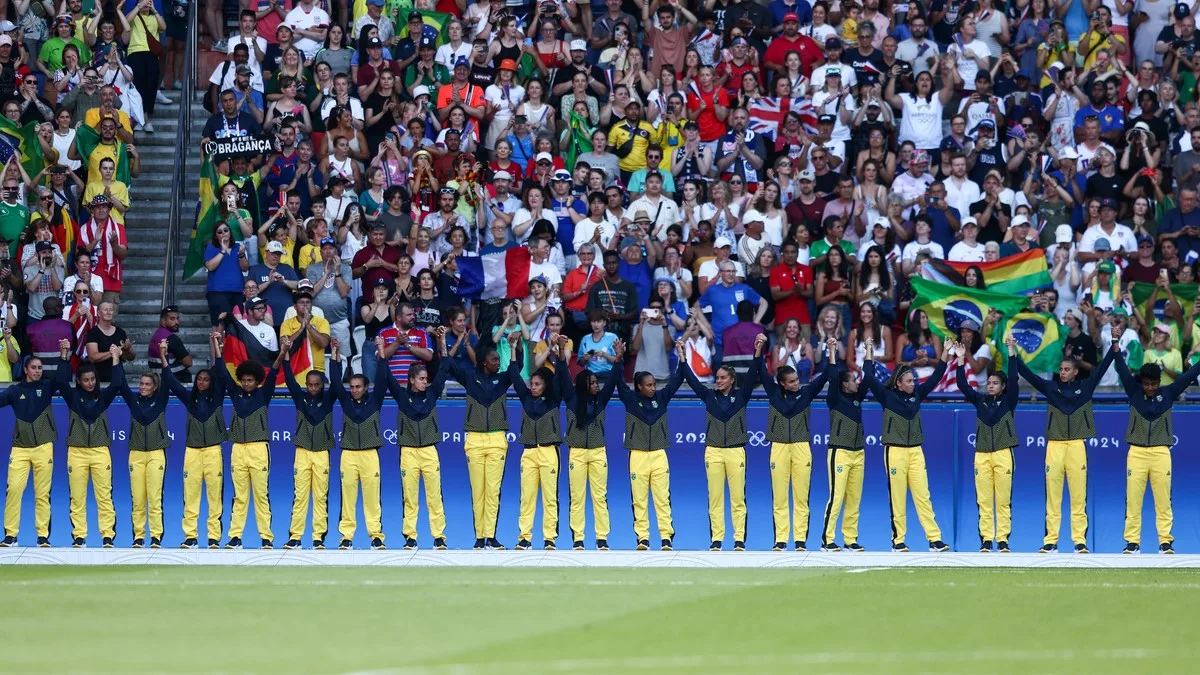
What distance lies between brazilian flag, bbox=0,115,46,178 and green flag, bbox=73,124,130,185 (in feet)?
1.51

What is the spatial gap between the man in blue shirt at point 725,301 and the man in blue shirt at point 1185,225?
15.4ft

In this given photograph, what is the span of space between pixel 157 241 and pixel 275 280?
295 centimetres

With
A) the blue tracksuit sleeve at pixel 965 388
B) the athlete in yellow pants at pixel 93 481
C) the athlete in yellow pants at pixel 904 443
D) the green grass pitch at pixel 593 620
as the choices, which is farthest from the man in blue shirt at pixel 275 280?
the blue tracksuit sleeve at pixel 965 388

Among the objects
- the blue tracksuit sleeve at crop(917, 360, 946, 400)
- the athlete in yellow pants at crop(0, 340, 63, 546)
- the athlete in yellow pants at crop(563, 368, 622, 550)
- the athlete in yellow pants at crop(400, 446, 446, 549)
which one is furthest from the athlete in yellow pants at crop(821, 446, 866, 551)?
the athlete in yellow pants at crop(0, 340, 63, 546)

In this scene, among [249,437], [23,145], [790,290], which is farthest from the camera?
[23,145]

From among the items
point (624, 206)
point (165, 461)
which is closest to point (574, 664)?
point (165, 461)

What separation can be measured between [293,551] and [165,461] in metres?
1.67

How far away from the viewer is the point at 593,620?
50.4 feet

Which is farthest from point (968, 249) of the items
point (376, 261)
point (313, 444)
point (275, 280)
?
point (275, 280)

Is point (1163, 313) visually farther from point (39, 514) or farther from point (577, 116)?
point (39, 514)

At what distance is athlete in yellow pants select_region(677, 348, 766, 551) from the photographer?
61.6 ft

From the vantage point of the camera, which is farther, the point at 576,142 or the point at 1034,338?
the point at 576,142

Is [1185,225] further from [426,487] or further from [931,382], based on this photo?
[426,487]

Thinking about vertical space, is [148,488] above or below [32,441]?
below
